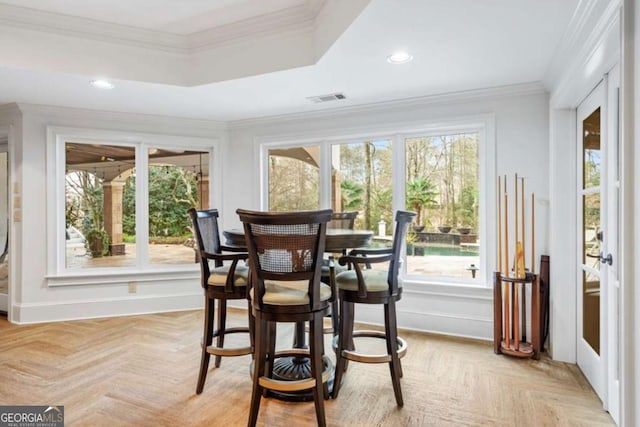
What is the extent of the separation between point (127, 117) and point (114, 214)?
110 centimetres

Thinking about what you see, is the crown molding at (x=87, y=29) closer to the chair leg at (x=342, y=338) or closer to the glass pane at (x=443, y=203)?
the glass pane at (x=443, y=203)

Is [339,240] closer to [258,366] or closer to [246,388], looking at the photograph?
[258,366]

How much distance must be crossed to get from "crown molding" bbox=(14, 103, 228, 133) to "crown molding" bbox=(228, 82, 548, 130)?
28 cm

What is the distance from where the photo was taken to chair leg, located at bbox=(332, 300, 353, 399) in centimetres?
226

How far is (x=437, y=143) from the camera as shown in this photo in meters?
3.59

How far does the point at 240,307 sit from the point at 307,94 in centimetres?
260

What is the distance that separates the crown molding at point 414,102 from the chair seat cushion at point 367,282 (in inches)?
76.3

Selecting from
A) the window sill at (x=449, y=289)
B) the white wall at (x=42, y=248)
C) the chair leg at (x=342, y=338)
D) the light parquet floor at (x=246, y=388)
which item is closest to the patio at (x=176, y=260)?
the window sill at (x=449, y=289)

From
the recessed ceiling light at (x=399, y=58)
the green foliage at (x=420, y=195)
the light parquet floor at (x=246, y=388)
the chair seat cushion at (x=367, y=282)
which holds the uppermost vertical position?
the recessed ceiling light at (x=399, y=58)

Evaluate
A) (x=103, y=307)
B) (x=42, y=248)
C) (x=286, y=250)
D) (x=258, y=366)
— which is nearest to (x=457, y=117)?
(x=286, y=250)

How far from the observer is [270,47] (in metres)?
2.78

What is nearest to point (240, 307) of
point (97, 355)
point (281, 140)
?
point (97, 355)

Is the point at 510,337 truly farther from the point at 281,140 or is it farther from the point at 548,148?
the point at 281,140

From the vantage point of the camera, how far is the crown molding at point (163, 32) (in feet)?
8.46
